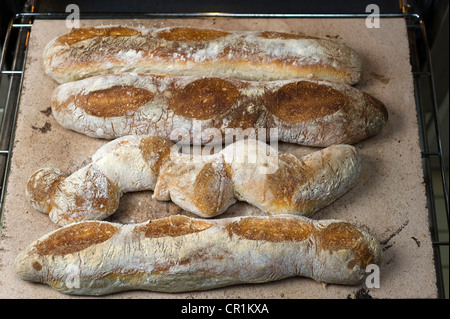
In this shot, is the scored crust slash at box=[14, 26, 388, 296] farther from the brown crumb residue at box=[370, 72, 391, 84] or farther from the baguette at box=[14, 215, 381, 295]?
the brown crumb residue at box=[370, 72, 391, 84]

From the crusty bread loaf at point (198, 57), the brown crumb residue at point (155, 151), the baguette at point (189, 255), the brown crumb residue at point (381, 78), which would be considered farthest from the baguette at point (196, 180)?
the brown crumb residue at point (381, 78)

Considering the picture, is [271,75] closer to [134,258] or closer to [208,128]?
[208,128]

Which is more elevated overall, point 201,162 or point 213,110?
point 213,110

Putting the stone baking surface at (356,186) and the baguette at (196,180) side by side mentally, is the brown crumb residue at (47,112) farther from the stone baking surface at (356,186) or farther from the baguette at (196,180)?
the baguette at (196,180)

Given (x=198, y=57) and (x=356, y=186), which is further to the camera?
(x=198, y=57)

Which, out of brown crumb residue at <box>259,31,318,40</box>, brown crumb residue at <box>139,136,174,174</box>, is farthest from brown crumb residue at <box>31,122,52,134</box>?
brown crumb residue at <box>259,31,318,40</box>

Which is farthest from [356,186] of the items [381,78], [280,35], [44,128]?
[44,128]

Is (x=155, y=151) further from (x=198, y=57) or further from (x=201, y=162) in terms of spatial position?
(x=198, y=57)
